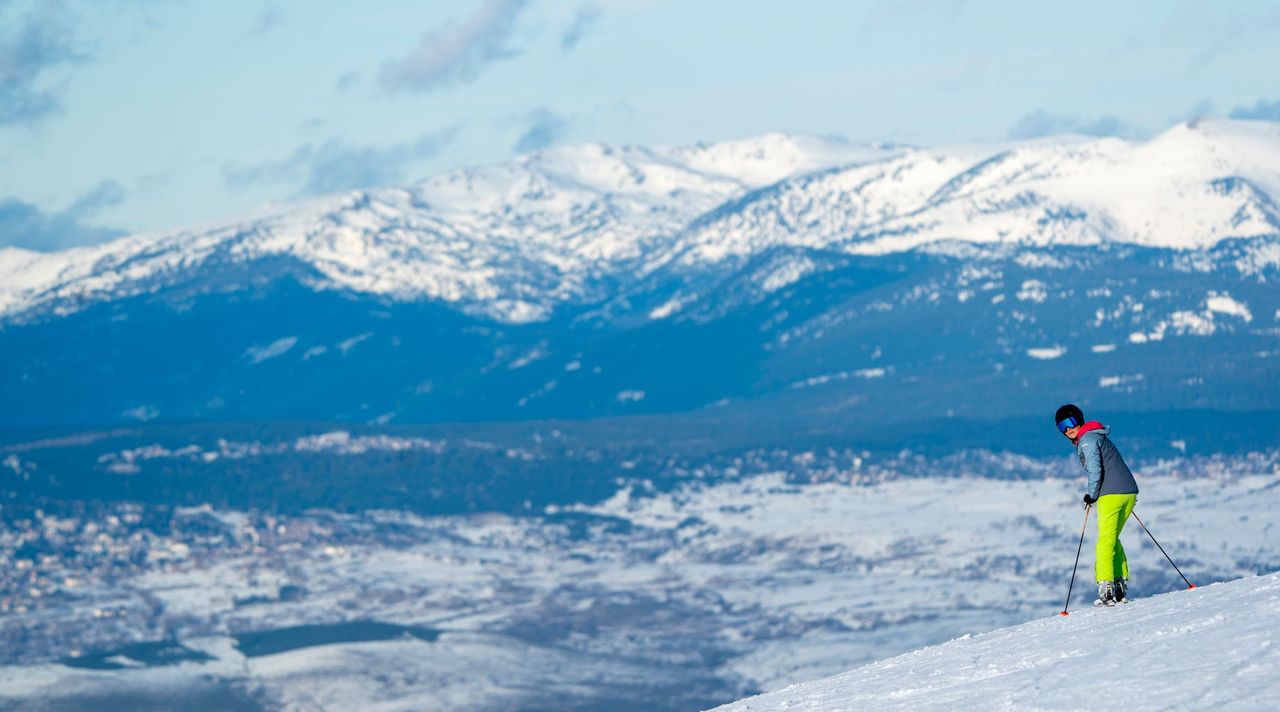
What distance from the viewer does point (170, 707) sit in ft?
649

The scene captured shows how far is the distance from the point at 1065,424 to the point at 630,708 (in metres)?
157

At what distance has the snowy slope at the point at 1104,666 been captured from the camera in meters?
30.0

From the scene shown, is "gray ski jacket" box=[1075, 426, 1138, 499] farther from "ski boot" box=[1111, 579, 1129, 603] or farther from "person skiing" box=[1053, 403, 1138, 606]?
"ski boot" box=[1111, 579, 1129, 603]

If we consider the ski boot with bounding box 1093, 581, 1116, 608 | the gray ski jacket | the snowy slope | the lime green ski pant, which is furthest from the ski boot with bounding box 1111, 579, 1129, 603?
the gray ski jacket

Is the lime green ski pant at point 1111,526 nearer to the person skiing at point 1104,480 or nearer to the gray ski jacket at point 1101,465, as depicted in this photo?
the person skiing at point 1104,480

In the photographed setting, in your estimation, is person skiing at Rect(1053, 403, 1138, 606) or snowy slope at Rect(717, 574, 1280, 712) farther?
person skiing at Rect(1053, 403, 1138, 606)

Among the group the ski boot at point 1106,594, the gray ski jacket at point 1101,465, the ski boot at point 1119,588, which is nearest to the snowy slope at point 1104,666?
the ski boot at point 1106,594

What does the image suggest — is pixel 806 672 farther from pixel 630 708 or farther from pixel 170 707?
pixel 170 707

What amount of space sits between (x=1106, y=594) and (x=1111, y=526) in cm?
232

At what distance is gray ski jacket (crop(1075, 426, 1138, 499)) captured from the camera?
3678cm

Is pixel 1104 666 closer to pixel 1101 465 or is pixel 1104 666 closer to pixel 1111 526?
pixel 1111 526

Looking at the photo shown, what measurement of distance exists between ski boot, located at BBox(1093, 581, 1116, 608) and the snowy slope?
22 cm

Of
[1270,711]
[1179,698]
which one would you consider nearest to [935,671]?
[1179,698]

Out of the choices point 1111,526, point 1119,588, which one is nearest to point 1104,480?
point 1111,526
